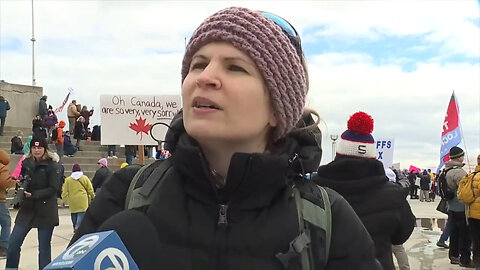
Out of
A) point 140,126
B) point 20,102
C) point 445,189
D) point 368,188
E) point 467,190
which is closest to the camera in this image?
point 368,188

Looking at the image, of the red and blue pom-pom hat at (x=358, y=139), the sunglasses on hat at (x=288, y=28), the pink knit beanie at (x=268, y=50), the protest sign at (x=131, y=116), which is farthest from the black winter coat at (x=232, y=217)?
the protest sign at (x=131, y=116)

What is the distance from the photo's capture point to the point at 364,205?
12.4ft

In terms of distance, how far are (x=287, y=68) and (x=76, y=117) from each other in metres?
21.5

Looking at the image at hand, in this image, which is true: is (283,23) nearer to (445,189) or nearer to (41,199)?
(41,199)

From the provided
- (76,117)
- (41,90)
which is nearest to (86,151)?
(76,117)

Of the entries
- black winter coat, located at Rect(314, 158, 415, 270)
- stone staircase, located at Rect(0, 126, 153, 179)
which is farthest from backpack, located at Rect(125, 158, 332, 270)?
stone staircase, located at Rect(0, 126, 153, 179)

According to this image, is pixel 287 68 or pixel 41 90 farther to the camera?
pixel 41 90

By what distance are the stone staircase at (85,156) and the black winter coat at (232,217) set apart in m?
15.2

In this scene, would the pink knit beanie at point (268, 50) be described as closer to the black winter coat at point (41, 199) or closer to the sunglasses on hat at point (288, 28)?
the sunglasses on hat at point (288, 28)

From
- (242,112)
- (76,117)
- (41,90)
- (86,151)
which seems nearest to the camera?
(242,112)

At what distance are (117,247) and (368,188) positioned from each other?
2859 mm

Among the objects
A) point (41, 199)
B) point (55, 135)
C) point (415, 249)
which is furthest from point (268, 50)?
point (55, 135)

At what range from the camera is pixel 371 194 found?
3803 mm

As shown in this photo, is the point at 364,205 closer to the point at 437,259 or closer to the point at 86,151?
the point at 437,259
